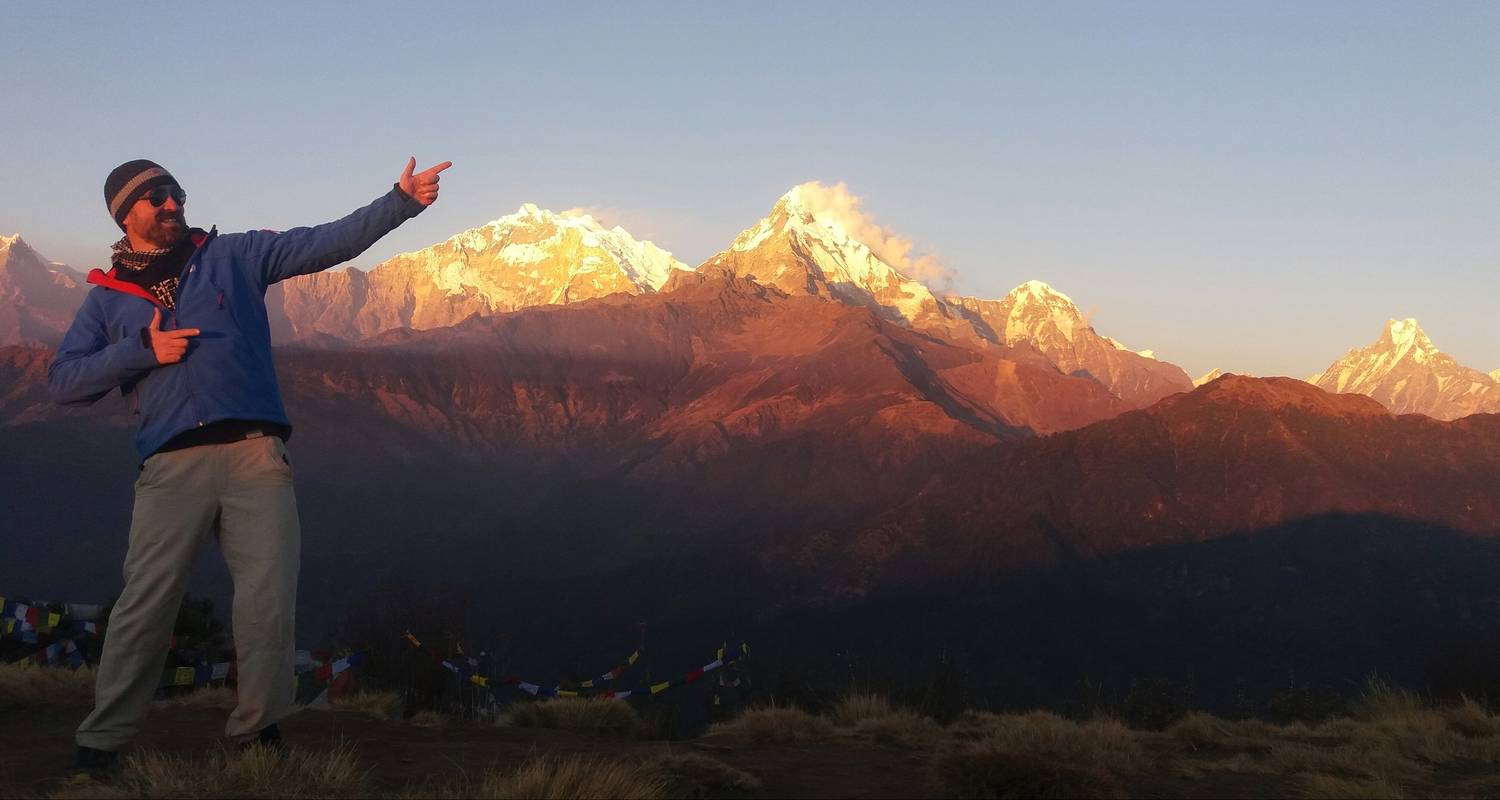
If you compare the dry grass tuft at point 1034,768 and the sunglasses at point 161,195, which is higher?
the sunglasses at point 161,195

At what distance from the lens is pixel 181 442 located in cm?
608

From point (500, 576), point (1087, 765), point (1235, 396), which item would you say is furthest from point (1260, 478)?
point (1087, 765)

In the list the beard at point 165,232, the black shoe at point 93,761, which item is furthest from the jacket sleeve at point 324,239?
the black shoe at point 93,761

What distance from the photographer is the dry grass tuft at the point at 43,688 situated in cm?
961

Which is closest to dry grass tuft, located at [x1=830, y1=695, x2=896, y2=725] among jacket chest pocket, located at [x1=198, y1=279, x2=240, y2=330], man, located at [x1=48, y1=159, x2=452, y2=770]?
man, located at [x1=48, y1=159, x2=452, y2=770]

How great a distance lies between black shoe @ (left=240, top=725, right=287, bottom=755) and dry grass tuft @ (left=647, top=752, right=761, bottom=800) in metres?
1.80

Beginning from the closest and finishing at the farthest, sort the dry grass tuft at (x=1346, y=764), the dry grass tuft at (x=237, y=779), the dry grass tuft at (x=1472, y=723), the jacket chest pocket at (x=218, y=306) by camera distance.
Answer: the dry grass tuft at (x=237, y=779), the jacket chest pocket at (x=218, y=306), the dry grass tuft at (x=1346, y=764), the dry grass tuft at (x=1472, y=723)

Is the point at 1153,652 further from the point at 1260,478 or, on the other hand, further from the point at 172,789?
the point at 172,789

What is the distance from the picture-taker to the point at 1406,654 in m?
118

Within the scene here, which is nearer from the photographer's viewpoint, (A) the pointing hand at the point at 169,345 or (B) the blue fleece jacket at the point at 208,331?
(A) the pointing hand at the point at 169,345

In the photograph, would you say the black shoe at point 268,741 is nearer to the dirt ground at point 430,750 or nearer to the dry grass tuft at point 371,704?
the dirt ground at point 430,750

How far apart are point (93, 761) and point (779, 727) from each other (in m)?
5.15

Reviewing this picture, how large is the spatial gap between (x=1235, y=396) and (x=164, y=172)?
19286cm

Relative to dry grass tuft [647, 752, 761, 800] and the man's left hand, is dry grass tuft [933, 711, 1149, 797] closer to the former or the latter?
dry grass tuft [647, 752, 761, 800]
